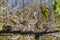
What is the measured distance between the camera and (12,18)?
2.31m

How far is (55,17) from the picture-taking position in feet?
7.91

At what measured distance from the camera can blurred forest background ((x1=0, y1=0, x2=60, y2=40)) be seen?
2.30m

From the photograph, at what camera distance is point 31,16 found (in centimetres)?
237

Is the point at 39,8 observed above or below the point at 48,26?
above

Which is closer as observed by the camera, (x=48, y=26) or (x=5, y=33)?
(x=5, y=33)

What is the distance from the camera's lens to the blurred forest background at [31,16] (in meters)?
2.30

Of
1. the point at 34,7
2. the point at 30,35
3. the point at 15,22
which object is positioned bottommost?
the point at 30,35

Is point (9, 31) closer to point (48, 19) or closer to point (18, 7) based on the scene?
point (18, 7)

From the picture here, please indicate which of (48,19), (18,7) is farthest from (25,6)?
(48,19)

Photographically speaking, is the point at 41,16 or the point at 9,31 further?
the point at 41,16

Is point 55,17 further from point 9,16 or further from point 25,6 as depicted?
point 9,16

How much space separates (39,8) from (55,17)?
0.21 metres

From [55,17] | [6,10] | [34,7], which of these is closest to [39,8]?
[34,7]

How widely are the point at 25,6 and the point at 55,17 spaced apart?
1.20ft
